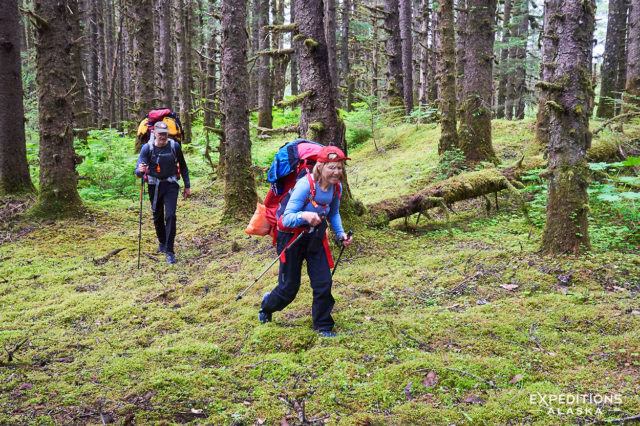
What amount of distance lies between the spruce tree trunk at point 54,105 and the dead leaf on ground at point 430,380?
824 centimetres

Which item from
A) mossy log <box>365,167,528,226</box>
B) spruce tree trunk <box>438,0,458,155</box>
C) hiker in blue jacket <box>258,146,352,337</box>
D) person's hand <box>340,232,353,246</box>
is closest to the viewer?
hiker in blue jacket <box>258,146,352,337</box>

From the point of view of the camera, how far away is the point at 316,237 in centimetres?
437

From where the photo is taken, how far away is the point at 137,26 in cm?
1458

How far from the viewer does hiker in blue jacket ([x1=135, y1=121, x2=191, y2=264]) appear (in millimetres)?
7207

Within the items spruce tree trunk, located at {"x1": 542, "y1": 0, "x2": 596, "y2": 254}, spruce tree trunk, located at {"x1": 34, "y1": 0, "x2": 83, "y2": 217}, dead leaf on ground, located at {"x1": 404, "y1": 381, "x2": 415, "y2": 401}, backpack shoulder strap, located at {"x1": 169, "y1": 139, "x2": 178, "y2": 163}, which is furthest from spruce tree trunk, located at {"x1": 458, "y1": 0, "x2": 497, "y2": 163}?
spruce tree trunk, located at {"x1": 34, "y1": 0, "x2": 83, "y2": 217}

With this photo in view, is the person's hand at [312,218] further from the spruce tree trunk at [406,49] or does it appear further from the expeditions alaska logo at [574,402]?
the spruce tree trunk at [406,49]

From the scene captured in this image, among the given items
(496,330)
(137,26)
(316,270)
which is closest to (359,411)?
(316,270)

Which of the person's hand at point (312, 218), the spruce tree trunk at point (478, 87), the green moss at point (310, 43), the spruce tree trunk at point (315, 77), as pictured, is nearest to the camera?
the person's hand at point (312, 218)

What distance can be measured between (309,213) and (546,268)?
3.58 metres

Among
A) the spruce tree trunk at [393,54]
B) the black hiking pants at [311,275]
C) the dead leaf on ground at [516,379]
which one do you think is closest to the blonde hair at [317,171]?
the black hiking pants at [311,275]

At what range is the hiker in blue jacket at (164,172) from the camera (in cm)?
721

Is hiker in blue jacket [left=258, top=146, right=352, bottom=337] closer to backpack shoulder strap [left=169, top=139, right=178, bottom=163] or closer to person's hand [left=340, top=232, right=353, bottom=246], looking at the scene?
person's hand [left=340, top=232, right=353, bottom=246]

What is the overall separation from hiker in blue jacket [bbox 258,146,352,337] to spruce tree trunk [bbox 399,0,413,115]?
14792mm

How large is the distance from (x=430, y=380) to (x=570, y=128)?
3984 millimetres
